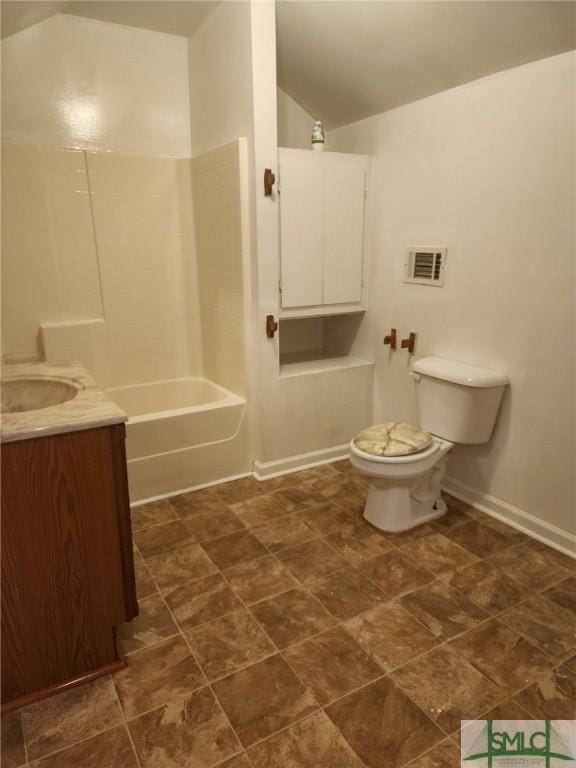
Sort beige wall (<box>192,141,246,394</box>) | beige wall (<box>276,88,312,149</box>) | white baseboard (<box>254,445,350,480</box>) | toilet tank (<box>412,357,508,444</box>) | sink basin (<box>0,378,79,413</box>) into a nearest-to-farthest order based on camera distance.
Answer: sink basin (<box>0,378,79,413</box>)
toilet tank (<box>412,357,508,444</box>)
beige wall (<box>192,141,246,394</box>)
white baseboard (<box>254,445,350,480</box>)
beige wall (<box>276,88,312,149</box>)

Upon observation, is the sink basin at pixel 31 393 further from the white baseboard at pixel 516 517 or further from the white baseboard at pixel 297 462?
the white baseboard at pixel 516 517

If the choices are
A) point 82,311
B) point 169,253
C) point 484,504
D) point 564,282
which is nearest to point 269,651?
point 484,504

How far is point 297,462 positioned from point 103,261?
1.70 m

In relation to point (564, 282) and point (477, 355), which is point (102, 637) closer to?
point (477, 355)

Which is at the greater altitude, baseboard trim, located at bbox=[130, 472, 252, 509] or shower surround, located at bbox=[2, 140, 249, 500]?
shower surround, located at bbox=[2, 140, 249, 500]

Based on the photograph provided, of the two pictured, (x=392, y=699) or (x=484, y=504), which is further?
(x=484, y=504)

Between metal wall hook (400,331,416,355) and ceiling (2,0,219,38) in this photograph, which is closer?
ceiling (2,0,219,38)

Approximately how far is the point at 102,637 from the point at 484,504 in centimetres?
185

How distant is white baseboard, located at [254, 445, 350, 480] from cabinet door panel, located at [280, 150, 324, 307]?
916 mm

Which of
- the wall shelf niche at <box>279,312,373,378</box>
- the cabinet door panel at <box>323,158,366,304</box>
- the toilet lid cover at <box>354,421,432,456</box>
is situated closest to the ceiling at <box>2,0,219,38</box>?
the cabinet door panel at <box>323,158,366,304</box>

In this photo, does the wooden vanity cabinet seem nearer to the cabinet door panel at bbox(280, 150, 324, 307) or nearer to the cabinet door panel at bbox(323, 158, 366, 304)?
the cabinet door panel at bbox(280, 150, 324, 307)

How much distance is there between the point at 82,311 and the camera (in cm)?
293

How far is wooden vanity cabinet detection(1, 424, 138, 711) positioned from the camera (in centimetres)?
131

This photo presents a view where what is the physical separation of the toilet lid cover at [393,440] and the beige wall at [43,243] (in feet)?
6.17
